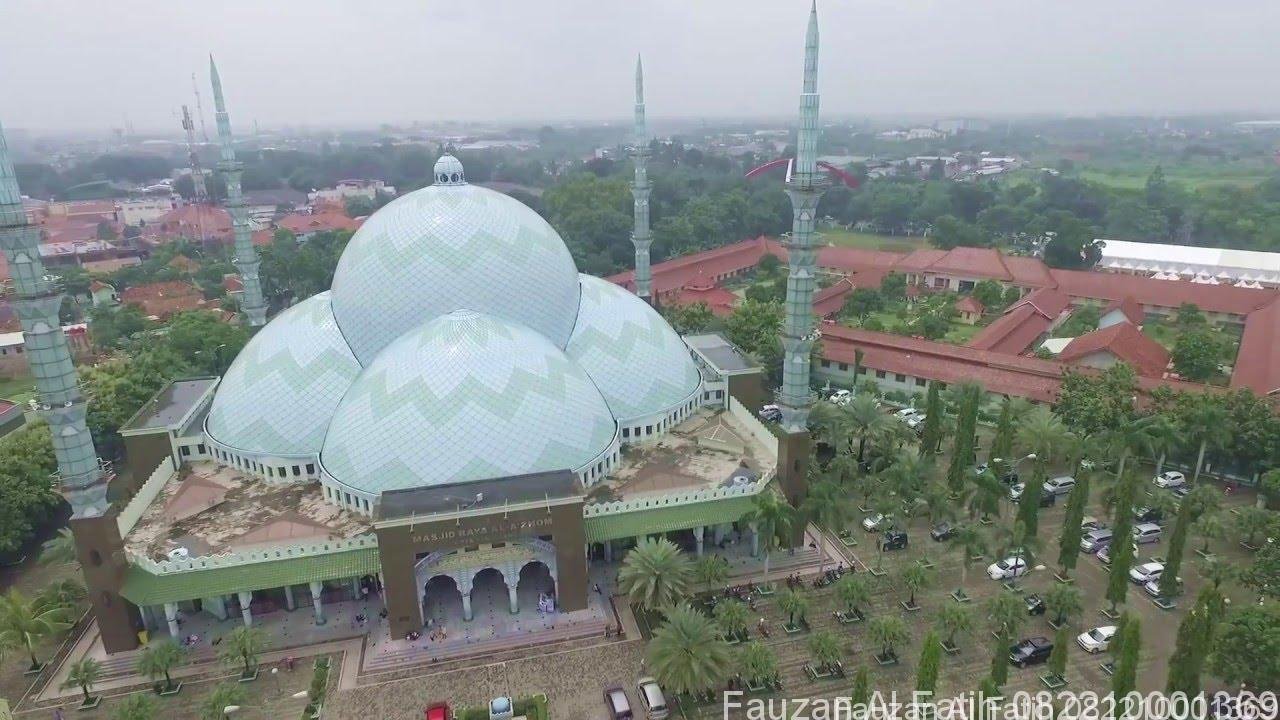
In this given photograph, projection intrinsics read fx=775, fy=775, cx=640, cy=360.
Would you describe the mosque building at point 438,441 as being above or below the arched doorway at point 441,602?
above

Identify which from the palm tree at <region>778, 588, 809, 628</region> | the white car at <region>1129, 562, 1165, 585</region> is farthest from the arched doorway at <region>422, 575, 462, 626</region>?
the white car at <region>1129, 562, 1165, 585</region>

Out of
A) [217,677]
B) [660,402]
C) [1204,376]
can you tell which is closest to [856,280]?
[1204,376]

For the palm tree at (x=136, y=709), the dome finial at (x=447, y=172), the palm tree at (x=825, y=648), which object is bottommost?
the palm tree at (x=825, y=648)

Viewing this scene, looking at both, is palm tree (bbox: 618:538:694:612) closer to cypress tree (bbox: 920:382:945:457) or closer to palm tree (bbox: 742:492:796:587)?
palm tree (bbox: 742:492:796:587)

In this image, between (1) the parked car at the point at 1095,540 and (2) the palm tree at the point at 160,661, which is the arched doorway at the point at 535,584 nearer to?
(2) the palm tree at the point at 160,661

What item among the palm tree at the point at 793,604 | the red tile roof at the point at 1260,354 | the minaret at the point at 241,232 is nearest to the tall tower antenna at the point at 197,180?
the minaret at the point at 241,232

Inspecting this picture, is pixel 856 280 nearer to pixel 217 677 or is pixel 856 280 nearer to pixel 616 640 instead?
pixel 616 640
